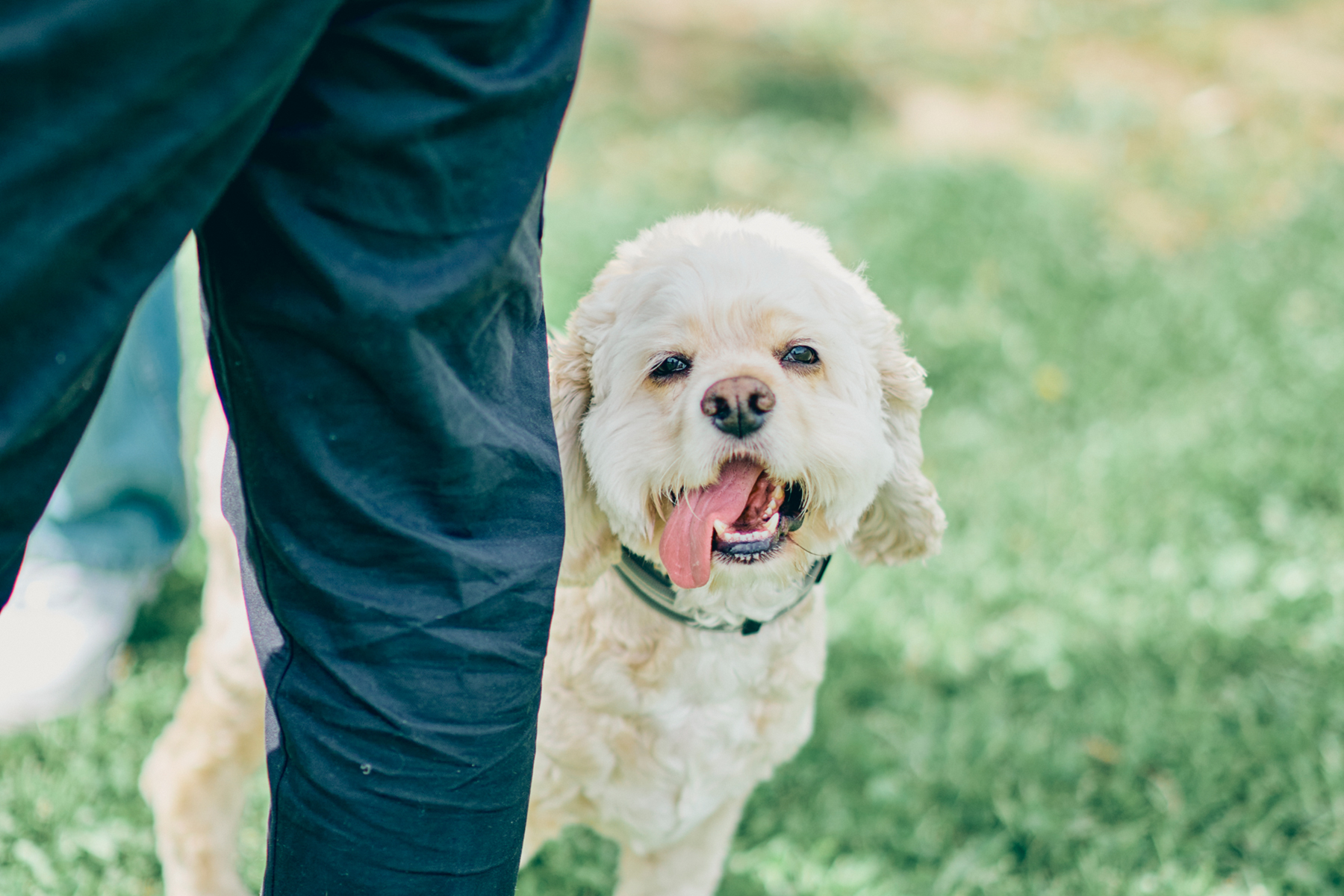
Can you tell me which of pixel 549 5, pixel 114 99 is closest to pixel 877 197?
pixel 549 5

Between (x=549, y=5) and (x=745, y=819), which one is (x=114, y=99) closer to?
(x=549, y=5)

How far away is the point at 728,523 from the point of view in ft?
5.32

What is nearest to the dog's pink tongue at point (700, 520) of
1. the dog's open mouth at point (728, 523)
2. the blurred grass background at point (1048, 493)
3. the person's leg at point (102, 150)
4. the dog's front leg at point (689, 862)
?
the dog's open mouth at point (728, 523)

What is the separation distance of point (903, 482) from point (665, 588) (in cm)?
45

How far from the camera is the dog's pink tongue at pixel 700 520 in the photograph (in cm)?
155

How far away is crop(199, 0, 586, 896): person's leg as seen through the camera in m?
1.02

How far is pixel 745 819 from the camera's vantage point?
94.4 inches

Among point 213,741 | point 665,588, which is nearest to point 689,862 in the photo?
point 665,588

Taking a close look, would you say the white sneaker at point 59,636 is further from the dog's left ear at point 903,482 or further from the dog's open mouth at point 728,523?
the dog's left ear at point 903,482

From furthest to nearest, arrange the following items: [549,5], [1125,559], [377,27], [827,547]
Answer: [1125,559]
[827,547]
[549,5]
[377,27]

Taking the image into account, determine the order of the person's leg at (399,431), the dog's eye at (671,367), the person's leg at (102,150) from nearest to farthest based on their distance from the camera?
the person's leg at (102,150)
the person's leg at (399,431)
the dog's eye at (671,367)

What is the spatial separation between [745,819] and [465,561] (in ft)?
4.86

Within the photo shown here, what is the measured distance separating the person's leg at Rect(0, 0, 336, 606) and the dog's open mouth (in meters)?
0.81

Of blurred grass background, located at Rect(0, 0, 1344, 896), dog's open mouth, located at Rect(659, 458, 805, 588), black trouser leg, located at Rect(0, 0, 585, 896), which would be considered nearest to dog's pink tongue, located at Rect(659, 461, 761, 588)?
dog's open mouth, located at Rect(659, 458, 805, 588)
